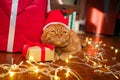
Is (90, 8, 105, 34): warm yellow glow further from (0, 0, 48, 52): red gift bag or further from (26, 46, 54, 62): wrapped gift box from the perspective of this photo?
(26, 46, 54, 62): wrapped gift box

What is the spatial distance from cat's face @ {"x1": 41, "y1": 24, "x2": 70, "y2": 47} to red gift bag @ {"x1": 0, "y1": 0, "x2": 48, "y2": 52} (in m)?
0.07

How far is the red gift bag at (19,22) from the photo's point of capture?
118 cm

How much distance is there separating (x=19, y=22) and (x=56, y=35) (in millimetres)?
240

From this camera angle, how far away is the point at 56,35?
46.4 inches

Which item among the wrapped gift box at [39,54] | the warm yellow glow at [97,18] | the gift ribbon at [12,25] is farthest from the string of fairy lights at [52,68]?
the warm yellow glow at [97,18]

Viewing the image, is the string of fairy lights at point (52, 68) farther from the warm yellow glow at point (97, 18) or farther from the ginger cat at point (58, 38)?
the warm yellow glow at point (97, 18)

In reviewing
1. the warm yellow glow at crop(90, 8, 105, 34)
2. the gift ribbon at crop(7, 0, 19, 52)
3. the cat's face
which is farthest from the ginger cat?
the warm yellow glow at crop(90, 8, 105, 34)

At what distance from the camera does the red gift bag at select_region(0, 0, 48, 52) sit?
3.88 ft

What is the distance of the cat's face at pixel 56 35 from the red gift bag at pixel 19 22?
0.24 feet

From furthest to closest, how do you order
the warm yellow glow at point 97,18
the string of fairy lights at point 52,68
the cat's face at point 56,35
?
the warm yellow glow at point 97,18 → the cat's face at point 56,35 → the string of fairy lights at point 52,68

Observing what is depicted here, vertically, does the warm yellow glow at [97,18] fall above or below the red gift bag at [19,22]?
above

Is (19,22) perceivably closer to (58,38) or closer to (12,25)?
(12,25)

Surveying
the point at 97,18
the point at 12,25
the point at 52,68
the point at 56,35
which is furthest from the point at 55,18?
Result: the point at 97,18

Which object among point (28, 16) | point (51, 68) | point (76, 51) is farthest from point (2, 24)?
point (76, 51)
